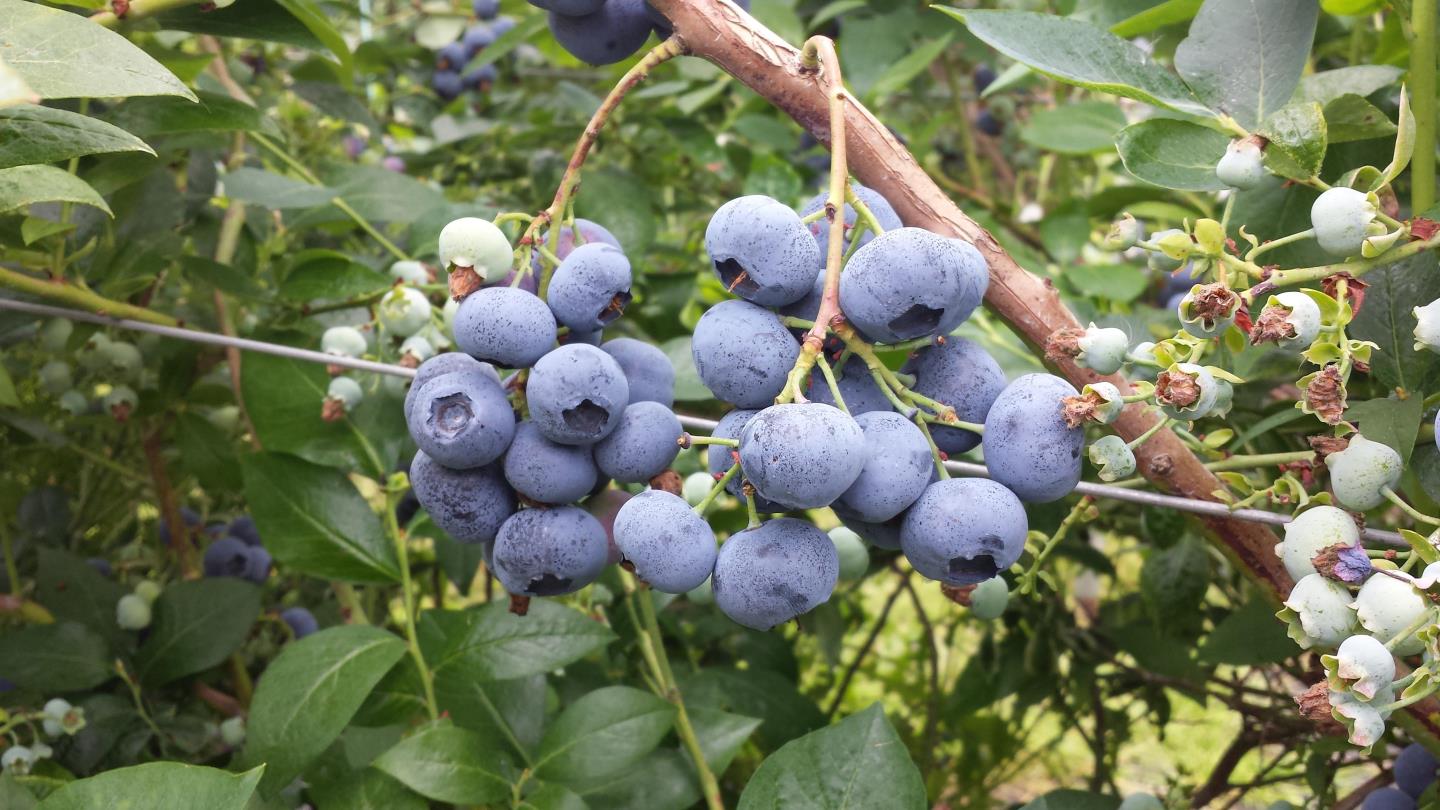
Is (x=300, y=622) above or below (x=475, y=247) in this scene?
below

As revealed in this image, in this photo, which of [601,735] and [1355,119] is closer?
[1355,119]

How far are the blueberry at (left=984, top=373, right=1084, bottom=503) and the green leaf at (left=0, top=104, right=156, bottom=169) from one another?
59 centimetres

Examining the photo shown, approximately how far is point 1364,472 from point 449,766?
0.74m

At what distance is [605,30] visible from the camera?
0.89 metres

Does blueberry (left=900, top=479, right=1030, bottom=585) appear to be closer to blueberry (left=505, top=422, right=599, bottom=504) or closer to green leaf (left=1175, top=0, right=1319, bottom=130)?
blueberry (left=505, top=422, right=599, bottom=504)

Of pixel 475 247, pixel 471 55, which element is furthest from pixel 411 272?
pixel 471 55

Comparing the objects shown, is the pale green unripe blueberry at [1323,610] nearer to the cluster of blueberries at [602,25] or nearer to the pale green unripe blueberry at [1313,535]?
the pale green unripe blueberry at [1313,535]

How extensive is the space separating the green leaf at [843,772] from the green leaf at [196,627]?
29.8 inches

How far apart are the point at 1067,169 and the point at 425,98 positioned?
4.70 feet

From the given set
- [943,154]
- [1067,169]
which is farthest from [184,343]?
[943,154]

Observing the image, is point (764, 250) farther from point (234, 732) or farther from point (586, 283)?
point (234, 732)

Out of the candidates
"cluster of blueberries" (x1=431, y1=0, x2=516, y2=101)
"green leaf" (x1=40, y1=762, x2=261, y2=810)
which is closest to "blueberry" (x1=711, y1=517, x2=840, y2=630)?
"green leaf" (x1=40, y1=762, x2=261, y2=810)

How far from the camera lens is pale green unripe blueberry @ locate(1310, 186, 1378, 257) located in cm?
68

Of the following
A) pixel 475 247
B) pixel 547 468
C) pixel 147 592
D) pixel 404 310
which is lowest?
pixel 147 592
